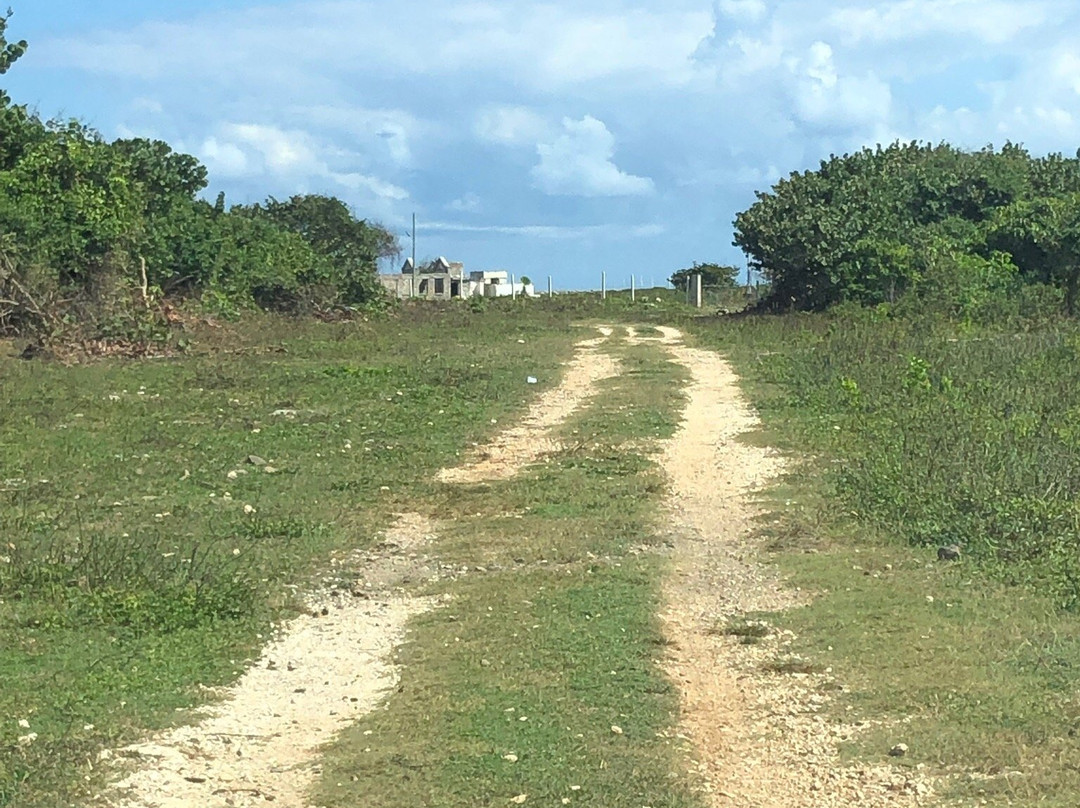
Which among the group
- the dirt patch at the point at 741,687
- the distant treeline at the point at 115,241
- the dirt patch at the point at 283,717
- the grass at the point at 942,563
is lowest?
the dirt patch at the point at 283,717

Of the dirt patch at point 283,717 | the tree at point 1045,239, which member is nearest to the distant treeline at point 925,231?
the tree at point 1045,239

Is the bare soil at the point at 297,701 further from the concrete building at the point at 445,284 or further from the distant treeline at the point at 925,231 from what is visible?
the concrete building at the point at 445,284

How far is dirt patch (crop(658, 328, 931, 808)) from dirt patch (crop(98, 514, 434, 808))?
147 cm

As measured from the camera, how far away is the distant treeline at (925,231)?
30.4 metres

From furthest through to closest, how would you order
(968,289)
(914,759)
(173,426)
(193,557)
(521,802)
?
(968,289)
(173,426)
(193,557)
(914,759)
(521,802)

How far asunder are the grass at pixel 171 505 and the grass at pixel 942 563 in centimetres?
301

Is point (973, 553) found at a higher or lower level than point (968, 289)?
lower

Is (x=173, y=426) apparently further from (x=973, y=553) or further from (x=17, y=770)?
(x=17, y=770)

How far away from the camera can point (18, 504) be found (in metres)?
10.8

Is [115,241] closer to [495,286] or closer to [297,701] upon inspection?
[297,701]

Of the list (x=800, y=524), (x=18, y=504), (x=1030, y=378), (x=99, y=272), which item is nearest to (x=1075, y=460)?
(x=800, y=524)

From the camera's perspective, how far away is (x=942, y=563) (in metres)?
8.78

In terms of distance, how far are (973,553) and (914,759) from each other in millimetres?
3942

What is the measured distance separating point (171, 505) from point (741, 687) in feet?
19.0
